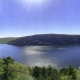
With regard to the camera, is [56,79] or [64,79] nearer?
[56,79]

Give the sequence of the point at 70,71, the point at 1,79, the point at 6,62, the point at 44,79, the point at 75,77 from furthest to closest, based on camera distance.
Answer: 1. the point at 70,71
2. the point at 75,77
3. the point at 6,62
4. the point at 44,79
5. the point at 1,79

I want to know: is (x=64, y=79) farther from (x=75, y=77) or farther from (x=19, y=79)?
(x=19, y=79)

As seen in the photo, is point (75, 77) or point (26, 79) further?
point (75, 77)

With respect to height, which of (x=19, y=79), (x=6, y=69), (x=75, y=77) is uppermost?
(x=6, y=69)

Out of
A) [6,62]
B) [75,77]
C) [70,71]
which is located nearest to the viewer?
[6,62]

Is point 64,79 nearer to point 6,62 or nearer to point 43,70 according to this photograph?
point 43,70

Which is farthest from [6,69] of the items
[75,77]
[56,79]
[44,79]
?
[75,77]

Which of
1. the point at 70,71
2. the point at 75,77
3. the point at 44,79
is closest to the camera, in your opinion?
the point at 44,79

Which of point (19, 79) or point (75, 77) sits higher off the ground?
point (19, 79)

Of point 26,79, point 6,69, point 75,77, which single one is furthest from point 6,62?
point 75,77
